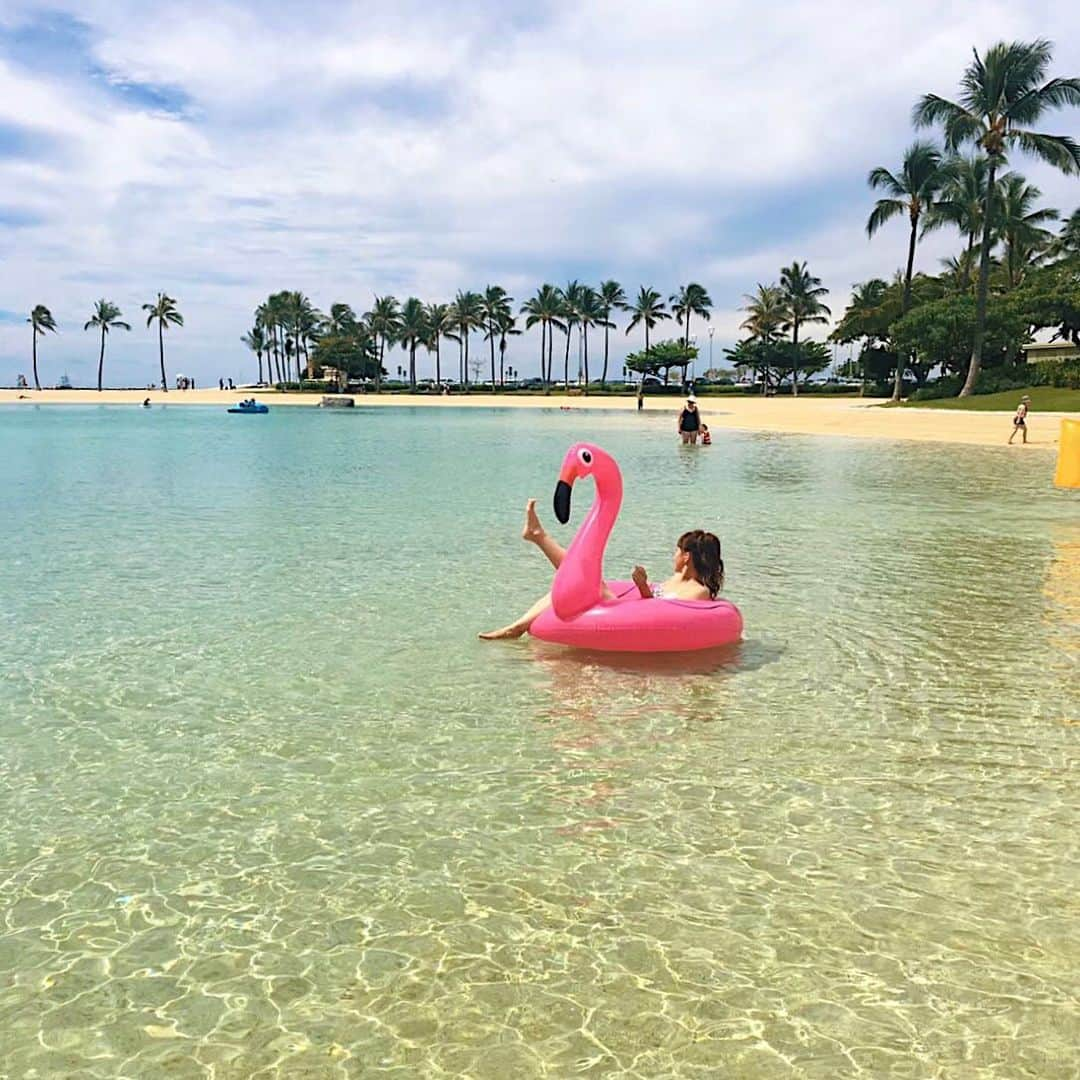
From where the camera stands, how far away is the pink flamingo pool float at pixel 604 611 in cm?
713

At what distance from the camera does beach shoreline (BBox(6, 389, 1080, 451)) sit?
3519 centimetres

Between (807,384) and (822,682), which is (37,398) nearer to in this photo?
(807,384)

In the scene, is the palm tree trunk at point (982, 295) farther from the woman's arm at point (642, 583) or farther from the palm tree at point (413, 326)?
the palm tree at point (413, 326)

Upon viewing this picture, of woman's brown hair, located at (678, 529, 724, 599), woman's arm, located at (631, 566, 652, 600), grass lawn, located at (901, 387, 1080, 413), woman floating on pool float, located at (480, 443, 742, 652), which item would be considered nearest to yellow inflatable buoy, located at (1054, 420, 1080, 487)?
woman's brown hair, located at (678, 529, 724, 599)

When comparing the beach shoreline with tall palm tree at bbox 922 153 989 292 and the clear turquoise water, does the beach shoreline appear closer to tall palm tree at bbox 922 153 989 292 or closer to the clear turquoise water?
tall palm tree at bbox 922 153 989 292

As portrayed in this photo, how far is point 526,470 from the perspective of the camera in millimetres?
24109

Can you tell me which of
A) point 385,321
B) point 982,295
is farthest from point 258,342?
point 982,295

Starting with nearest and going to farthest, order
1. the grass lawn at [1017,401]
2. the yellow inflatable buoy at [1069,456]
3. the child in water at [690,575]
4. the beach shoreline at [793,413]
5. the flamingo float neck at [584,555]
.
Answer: the flamingo float neck at [584,555] → the child in water at [690,575] → the yellow inflatable buoy at [1069,456] → the beach shoreline at [793,413] → the grass lawn at [1017,401]

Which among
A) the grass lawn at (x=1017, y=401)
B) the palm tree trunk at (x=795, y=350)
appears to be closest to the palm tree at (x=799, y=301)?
the palm tree trunk at (x=795, y=350)

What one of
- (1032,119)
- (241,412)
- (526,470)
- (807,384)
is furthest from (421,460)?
(807,384)

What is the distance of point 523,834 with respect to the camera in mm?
4574

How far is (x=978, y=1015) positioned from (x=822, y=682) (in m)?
3.67

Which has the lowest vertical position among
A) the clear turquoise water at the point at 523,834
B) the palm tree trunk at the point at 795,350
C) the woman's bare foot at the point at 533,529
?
the clear turquoise water at the point at 523,834

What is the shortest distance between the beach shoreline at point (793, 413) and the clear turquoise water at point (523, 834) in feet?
83.4
